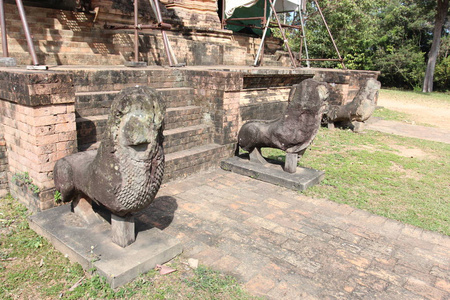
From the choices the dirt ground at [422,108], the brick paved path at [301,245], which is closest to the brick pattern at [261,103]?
the brick paved path at [301,245]

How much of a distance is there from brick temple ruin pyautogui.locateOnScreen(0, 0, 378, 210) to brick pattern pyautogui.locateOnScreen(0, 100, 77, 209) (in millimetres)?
11

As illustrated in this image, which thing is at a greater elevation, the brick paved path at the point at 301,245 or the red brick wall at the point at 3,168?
the red brick wall at the point at 3,168

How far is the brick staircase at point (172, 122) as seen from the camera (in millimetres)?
4641

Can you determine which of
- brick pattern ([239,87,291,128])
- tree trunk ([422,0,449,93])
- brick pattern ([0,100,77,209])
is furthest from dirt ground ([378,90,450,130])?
brick pattern ([0,100,77,209])

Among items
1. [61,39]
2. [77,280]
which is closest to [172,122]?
[77,280]

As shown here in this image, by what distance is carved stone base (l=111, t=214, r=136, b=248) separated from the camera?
2.96 m

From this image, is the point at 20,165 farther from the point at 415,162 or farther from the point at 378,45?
the point at 378,45

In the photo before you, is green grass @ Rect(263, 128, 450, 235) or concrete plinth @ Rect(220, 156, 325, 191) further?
concrete plinth @ Rect(220, 156, 325, 191)

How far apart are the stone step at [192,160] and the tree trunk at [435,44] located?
20439 mm

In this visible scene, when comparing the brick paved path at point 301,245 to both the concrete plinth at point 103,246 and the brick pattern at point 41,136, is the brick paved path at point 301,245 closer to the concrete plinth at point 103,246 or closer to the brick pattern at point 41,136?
the concrete plinth at point 103,246

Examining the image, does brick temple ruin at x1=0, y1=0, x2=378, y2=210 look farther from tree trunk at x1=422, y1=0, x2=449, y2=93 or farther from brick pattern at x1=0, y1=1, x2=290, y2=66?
tree trunk at x1=422, y1=0, x2=449, y2=93

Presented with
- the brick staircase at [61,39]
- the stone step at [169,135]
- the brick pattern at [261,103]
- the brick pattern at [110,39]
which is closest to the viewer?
the stone step at [169,135]

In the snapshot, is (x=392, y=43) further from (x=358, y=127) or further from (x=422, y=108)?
(x=358, y=127)

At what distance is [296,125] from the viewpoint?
15.9 feet
